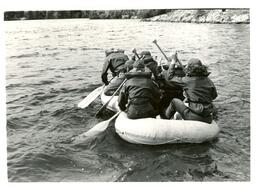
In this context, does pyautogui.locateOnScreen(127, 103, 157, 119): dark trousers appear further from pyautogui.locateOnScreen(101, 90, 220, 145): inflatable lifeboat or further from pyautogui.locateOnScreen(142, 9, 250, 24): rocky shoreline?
pyautogui.locateOnScreen(142, 9, 250, 24): rocky shoreline

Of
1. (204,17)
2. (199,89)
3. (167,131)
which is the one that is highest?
(204,17)

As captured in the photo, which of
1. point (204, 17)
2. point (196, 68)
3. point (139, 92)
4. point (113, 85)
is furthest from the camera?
point (204, 17)

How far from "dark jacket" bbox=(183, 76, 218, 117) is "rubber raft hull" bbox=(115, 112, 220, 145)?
25 cm

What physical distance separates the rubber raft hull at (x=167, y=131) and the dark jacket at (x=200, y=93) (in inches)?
10.0

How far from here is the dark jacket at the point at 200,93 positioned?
6.15 metres

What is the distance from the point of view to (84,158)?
5.98m

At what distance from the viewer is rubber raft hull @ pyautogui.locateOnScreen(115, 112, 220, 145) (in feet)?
19.6

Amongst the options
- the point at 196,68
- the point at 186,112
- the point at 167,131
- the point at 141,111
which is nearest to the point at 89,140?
the point at 141,111

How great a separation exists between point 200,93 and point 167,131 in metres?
0.92

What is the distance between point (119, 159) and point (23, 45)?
13093 millimetres

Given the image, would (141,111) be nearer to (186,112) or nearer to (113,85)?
(186,112)

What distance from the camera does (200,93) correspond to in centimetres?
615

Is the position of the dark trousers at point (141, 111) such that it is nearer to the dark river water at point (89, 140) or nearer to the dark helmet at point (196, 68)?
the dark river water at point (89, 140)

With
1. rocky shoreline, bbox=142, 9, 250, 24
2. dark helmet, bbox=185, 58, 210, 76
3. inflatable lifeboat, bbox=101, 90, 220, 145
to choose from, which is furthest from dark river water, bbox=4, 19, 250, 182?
rocky shoreline, bbox=142, 9, 250, 24
